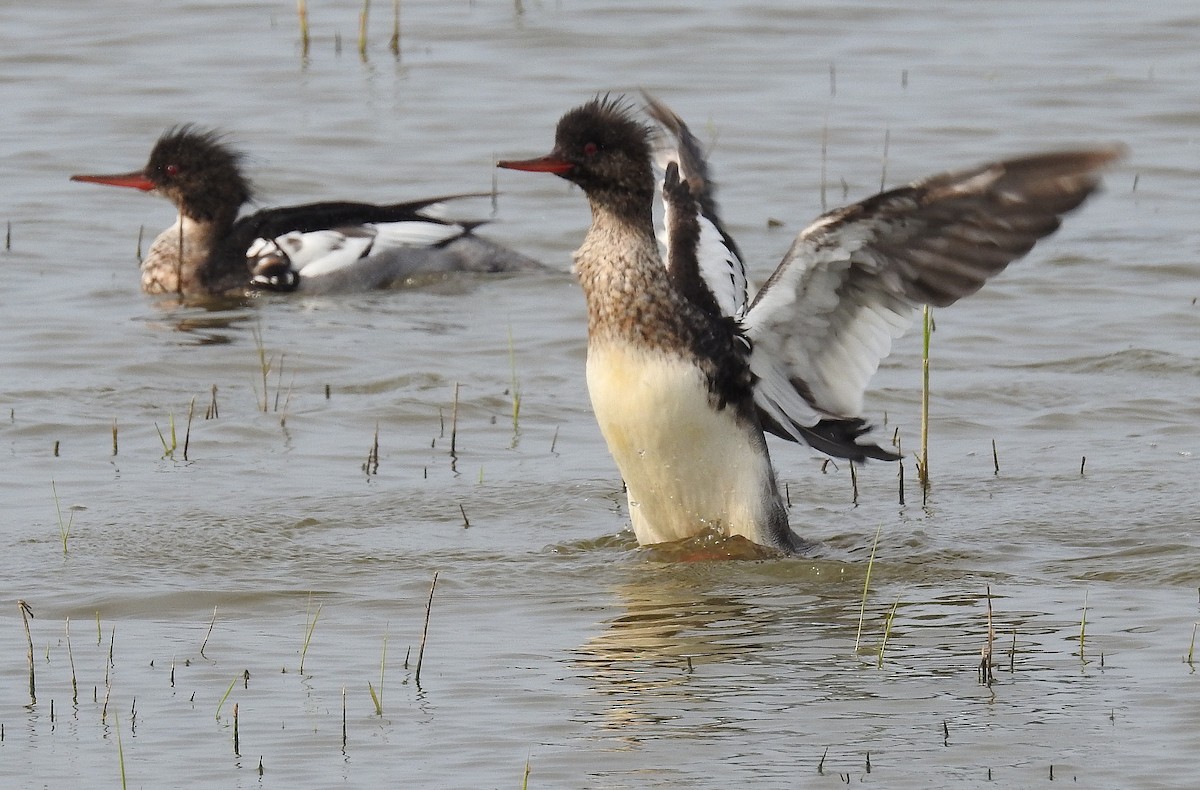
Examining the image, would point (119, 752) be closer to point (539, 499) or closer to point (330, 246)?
point (539, 499)

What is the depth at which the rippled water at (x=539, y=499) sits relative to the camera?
4.67 meters

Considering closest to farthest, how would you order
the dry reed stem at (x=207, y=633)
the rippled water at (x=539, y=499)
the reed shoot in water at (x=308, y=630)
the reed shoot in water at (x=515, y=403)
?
the rippled water at (x=539, y=499), the reed shoot in water at (x=308, y=630), the dry reed stem at (x=207, y=633), the reed shoot in water at (x=515, y=403)

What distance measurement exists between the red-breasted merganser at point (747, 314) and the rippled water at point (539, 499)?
323mm

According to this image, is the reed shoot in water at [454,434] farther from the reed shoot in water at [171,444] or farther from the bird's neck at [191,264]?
the bird's neck at [191,264]

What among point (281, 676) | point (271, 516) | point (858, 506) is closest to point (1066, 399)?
point (858, 506)

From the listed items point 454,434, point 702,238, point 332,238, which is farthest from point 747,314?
point 332,238

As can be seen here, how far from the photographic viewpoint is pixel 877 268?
609cm

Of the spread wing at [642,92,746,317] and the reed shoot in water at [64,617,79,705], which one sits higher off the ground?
the spread wing at [642,92,746,317]

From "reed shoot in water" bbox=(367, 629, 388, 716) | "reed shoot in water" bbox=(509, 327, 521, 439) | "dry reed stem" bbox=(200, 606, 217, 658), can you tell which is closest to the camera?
"reed shoot in water" bbox=(367, 629, 388, 716)

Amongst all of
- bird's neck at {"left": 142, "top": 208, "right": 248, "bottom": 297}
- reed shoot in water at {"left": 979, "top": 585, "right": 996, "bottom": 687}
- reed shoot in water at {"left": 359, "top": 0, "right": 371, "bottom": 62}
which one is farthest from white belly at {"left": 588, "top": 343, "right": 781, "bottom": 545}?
reed shoot in water at {"left": 359, "top": 0, "right": 371, "bottom": 62}

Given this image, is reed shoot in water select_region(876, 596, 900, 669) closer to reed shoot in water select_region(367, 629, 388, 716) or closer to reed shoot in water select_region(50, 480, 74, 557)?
reed shoot in water select_region(367, 629, 388, 716)

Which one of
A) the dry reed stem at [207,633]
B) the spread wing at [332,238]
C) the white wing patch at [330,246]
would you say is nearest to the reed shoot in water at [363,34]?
the spread wing at [332,238]

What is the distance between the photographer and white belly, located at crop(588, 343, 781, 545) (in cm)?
627

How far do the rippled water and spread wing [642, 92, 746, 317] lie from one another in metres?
0.88
